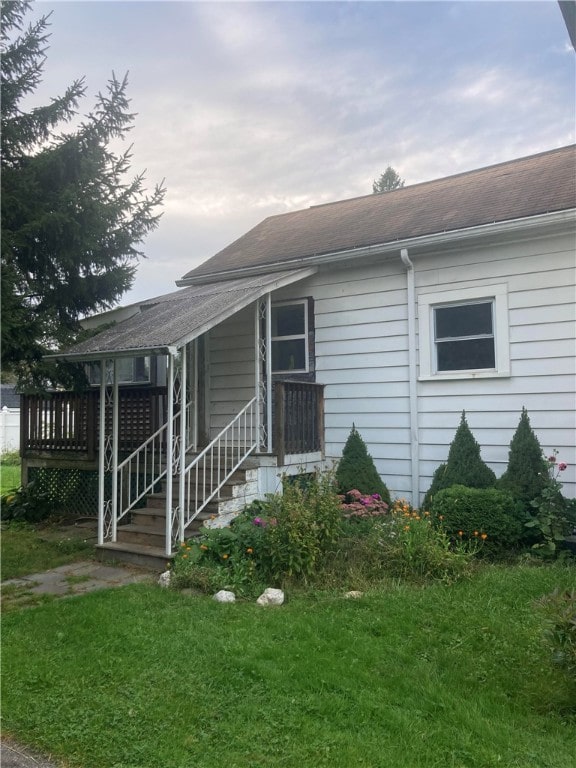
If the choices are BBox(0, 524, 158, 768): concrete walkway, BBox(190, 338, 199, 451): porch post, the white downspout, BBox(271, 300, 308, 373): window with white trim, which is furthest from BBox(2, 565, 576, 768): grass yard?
BBox(271, 300, 308, 373): window with white trim

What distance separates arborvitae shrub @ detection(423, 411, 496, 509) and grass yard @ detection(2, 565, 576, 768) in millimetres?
1926

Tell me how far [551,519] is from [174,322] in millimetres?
4910

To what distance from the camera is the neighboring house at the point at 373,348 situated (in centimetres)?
708

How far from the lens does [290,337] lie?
9359 millimetres

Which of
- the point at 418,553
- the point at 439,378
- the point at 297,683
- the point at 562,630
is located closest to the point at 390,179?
the point at 439,378

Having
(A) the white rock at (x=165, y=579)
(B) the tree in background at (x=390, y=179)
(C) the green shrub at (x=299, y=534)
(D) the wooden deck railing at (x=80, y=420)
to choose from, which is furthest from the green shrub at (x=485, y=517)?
(B) the tree in background at (x=390, y=179)

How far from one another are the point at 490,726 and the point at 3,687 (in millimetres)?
3073

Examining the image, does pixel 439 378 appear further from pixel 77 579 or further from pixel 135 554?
pixel 77 579

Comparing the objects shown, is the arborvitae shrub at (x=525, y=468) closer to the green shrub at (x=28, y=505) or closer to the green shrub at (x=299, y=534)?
the green shrub at (x=299, y=534)

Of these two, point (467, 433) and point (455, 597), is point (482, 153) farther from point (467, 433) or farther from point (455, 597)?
point (455, 597)

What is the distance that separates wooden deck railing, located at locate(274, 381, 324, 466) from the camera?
7.86 meters

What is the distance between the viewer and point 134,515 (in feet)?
25.1

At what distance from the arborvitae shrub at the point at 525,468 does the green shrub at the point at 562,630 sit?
3.41 m

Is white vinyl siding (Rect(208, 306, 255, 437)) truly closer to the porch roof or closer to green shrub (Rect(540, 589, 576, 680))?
the porch roof
